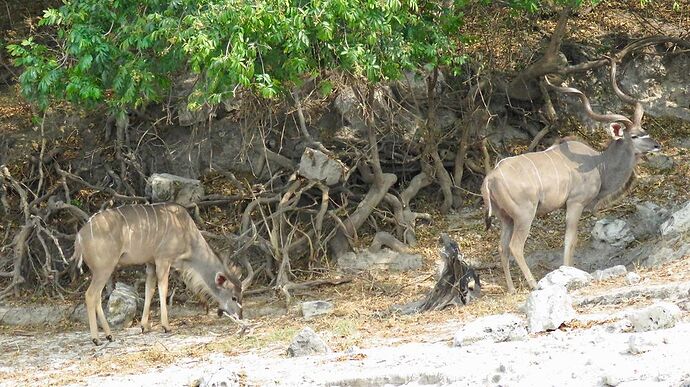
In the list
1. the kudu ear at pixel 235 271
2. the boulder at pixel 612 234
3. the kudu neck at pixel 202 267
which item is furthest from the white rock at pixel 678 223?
the kudu neck at pixel 202 267

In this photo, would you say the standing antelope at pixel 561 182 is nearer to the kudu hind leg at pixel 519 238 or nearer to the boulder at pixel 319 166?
the kudu hind leg at pixel 519 238

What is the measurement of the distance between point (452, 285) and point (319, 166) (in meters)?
2.47

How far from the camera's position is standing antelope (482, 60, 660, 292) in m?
8.93

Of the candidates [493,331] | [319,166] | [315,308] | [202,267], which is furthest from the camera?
[319,166]

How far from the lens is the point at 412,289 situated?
916 centimetres

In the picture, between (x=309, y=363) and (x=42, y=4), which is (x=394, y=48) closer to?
(x=309, y=363)

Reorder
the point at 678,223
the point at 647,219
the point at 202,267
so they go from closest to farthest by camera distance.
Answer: the point at 678,223, the point at 202,267, the point at 647,219

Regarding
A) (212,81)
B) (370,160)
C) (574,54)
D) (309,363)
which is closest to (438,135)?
(370,160)

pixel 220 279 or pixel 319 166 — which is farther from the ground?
pixel 319 166

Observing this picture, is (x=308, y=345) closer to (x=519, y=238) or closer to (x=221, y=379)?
(x=221, y=379)

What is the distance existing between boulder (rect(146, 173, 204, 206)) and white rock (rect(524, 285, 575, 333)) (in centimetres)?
491

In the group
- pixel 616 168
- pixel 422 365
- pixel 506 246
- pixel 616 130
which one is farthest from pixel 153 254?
pixel 422 365

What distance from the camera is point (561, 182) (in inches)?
364

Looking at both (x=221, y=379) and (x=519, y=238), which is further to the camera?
(x=519, y=238)
